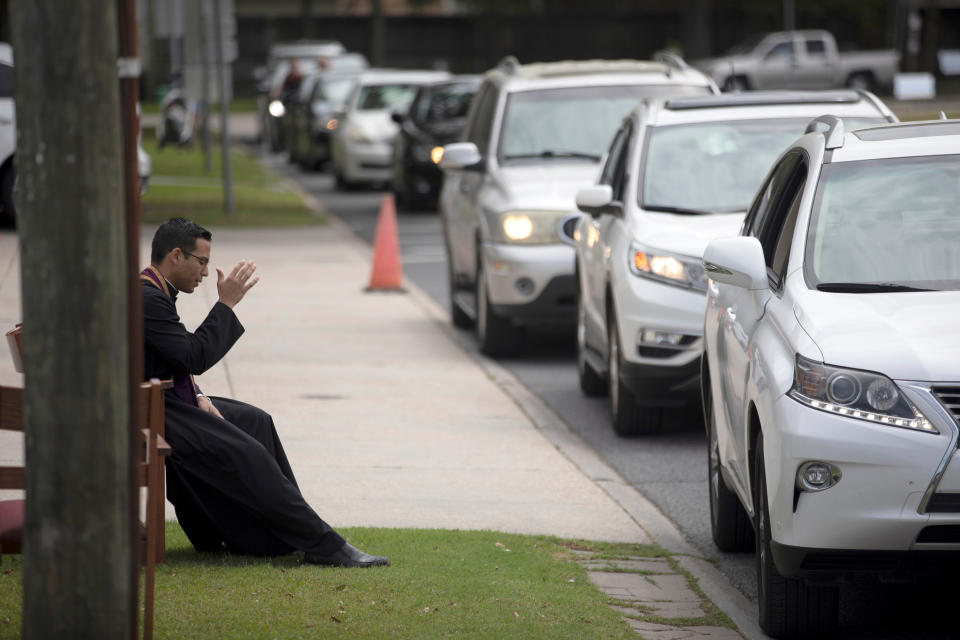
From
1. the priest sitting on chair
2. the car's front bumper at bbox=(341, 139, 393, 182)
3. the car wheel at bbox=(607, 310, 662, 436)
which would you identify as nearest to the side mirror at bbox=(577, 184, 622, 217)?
the car wheel at bbox=(607, 310, 662, 436)

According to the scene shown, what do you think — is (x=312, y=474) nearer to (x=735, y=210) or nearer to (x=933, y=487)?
(x=735, y=210)

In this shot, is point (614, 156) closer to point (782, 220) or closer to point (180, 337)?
point (782, 220)

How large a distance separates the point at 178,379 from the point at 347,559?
2.93 feet

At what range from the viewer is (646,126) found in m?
10.7

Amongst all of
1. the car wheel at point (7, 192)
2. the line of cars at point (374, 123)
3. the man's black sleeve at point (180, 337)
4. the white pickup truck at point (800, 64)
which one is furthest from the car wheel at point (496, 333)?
the white pickup truck at point (800, 64)

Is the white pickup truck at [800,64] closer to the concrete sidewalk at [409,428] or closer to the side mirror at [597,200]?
the concrete sidewalk at [409,428]

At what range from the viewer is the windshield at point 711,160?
10.4m

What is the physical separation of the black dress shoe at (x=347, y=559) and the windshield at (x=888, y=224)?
6.12ft

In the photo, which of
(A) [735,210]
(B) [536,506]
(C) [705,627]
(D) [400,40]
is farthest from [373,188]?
(D) [400,40]

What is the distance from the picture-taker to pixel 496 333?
12.9m

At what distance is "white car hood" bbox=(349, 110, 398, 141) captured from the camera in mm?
29172

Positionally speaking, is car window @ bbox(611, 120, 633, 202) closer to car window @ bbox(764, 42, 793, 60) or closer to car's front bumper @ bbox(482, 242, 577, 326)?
car's front bumper @ bbox(482, 242, 577, 326)

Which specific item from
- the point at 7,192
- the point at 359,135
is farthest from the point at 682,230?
the point at 359,135

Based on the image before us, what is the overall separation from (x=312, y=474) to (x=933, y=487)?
12.9ft
